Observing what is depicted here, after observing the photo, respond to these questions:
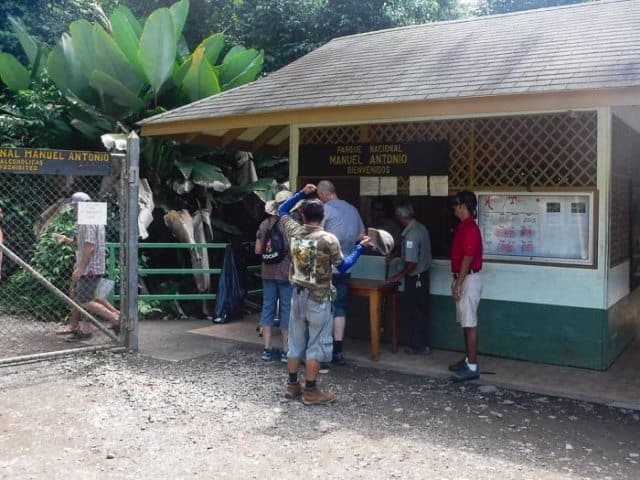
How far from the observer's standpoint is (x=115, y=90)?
34.4ft

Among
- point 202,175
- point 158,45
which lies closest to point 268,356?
point 202,175

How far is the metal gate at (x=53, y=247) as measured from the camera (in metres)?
6.57

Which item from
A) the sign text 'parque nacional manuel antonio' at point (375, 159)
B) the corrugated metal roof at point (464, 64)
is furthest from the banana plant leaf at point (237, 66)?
the sign text 'parque nacional manuel antonio' at point (375, 159)

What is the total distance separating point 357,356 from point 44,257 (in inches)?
192

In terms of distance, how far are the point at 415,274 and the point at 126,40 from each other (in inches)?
266

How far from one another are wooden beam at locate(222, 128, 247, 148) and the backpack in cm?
302

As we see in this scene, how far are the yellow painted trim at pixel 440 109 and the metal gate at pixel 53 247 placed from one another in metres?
1.39

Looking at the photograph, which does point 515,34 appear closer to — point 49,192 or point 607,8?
point 607,8

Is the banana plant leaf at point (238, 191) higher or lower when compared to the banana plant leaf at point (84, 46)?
lower

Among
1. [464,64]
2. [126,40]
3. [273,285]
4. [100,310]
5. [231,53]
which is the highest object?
[231,53]

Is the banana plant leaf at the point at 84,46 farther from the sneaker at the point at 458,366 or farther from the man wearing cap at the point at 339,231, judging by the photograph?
the sneaker at the point at 458,366

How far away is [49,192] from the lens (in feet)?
35.7

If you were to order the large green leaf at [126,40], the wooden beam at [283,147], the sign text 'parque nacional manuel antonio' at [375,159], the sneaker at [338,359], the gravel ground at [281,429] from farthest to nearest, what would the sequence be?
the large green leaf at [126,40], the wooden beam at [283,147], the sign text 'parque nacional manuel antonio' at [375,159], the sneaker at [338,359], the gravel ground at [281,429]

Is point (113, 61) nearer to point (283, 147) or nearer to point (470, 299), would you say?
point (283, 147)
